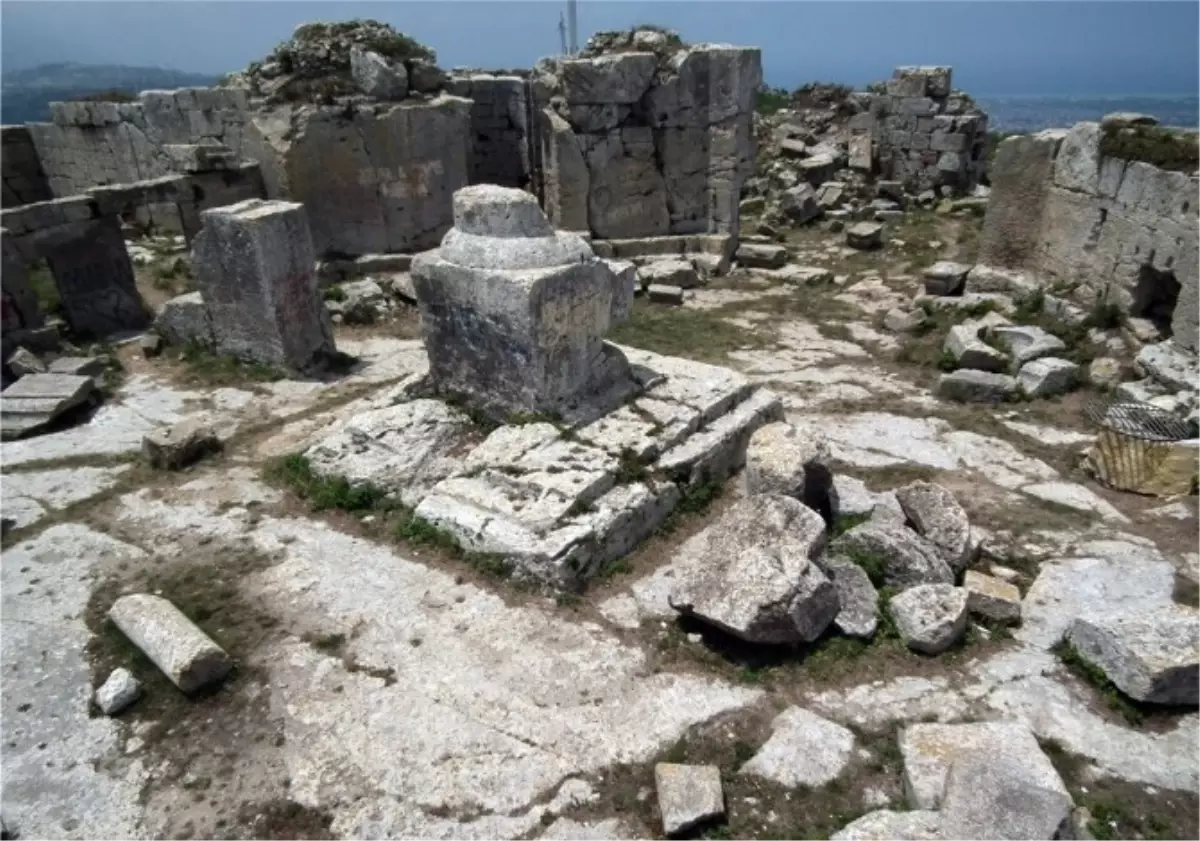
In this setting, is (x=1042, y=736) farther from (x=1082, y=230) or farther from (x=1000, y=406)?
(x=1082, y=230)

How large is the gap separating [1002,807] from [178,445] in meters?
6.56

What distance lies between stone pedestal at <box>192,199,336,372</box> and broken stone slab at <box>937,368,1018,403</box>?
274 inches

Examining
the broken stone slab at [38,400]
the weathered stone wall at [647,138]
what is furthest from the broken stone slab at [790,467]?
the weathered stone wall at [647,138]

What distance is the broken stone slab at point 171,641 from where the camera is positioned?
168 inches

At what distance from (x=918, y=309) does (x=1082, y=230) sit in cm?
204

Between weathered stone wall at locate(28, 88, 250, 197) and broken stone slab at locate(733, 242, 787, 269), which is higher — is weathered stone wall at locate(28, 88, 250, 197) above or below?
above

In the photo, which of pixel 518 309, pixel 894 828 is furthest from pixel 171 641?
pixel 894 828

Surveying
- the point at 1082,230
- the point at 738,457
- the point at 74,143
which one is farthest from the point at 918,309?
the point at 74,143

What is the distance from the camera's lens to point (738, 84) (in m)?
12.8

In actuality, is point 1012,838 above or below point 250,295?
below

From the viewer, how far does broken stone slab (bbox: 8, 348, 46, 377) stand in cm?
865

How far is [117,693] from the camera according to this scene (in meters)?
4.27

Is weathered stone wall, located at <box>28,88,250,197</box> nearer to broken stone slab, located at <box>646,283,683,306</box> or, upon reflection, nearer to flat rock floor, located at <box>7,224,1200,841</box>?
broken stone slab, located at <box>646,283,683,306</box>

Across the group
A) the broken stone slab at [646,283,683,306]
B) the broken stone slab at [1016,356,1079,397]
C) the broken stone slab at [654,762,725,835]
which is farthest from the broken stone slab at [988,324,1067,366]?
the broken stone slab at [654,762,725,835]
